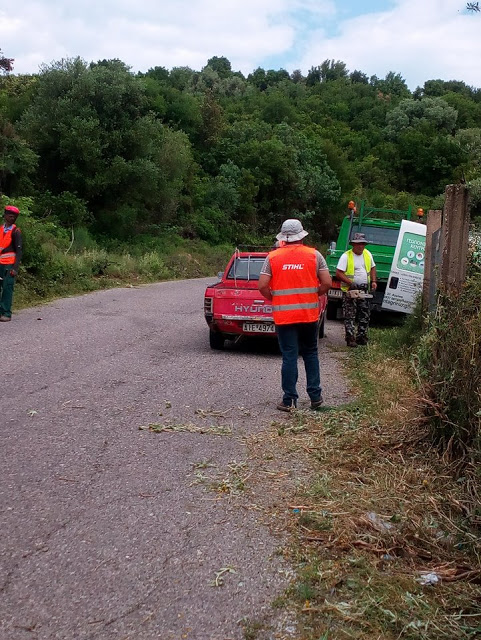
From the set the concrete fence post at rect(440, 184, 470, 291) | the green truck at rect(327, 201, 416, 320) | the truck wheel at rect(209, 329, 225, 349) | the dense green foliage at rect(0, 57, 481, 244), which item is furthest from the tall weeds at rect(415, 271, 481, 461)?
the green truck at rect(327, 201, 416, 320)

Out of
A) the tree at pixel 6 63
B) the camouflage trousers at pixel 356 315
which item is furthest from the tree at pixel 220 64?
the camouflage trousers at pixel 356 315

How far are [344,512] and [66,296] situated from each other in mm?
15263

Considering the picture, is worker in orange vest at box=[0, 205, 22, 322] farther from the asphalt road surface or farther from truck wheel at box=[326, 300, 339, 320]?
truck wheel at box=[326, 300, 339, 320]

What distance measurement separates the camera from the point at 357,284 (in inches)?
464

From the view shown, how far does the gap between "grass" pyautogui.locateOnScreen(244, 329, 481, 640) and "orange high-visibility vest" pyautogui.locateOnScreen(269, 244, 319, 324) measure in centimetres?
127

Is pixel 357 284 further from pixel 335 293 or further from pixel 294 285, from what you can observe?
pixel 294 285

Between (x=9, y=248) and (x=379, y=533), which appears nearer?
(x=379, y=533)

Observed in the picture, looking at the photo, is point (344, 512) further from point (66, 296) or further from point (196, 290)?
point (196, 290)

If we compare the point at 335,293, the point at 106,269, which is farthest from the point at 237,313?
the point at 106,269

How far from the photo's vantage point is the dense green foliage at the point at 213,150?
106 ft

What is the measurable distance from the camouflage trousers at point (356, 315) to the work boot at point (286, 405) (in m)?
4.73

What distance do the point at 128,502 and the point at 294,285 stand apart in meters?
3.29

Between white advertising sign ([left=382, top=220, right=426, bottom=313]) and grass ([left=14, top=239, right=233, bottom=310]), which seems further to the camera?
grass ([left=14, top=239, right=233, bottom=310])

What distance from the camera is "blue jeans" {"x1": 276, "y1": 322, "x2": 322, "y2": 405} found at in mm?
7297
